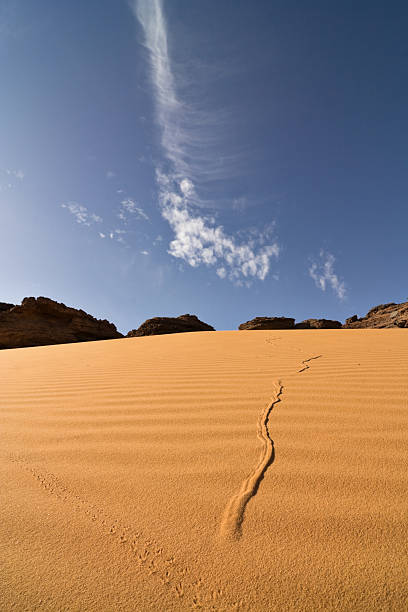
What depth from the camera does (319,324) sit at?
1923 centimetres

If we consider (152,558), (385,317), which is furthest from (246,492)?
(385,317)

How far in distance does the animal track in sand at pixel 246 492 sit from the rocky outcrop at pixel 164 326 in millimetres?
15340

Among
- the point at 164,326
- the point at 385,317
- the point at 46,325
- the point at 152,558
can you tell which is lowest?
the point at 152,558

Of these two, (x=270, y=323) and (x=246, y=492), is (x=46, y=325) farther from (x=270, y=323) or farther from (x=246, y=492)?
(x=246, y=492)

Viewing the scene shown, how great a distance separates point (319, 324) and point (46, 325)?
16.4 meters

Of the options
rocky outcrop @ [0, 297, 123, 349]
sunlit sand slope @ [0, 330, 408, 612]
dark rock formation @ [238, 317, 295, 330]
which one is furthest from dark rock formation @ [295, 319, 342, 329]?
sunlit sand slope @ [0, 330, 408, 612]

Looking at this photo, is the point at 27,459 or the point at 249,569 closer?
the point at 249,569

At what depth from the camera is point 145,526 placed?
37.7 inches

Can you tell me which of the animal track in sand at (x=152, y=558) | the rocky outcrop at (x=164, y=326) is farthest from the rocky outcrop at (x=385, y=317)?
the animal track in sand at (x=152, y=558)

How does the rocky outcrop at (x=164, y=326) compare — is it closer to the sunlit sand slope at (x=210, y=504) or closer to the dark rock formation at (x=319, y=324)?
the dark rock formation at (x=319, y=324)

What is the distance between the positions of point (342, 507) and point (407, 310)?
15.0m

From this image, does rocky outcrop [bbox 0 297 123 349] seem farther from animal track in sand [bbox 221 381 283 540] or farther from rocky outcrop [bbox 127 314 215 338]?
animal track in sand [bbox 221 381 283 540]

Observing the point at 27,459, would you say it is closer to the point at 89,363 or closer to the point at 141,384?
the point at 141,384

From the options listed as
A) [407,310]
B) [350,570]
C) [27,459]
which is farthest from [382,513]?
[407,310]
